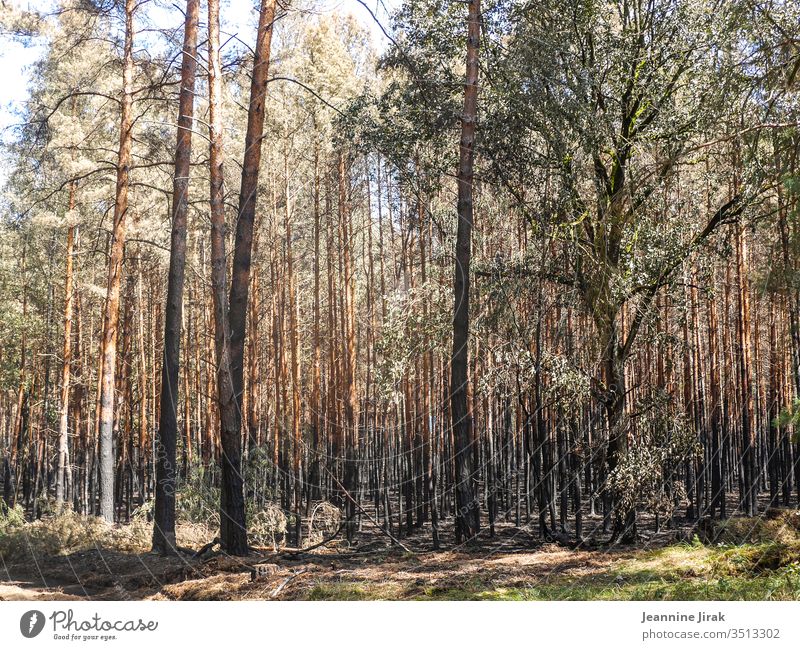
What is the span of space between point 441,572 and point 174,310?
16.8ft

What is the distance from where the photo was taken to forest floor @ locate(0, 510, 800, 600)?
5508mm

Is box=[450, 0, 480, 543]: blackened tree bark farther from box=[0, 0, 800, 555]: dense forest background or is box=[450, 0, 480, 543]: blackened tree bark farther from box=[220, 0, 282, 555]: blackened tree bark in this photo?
box=[220, 0, 282, 555]: blackened tree bark

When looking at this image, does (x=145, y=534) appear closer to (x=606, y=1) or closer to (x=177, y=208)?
(x=177, y=208)

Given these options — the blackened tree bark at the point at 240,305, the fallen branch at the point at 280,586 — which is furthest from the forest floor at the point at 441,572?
the blackened tree bark at the point at 240,305

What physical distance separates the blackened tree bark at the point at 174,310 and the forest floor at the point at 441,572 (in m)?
0.56

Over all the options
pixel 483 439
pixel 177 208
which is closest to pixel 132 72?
pixel 177 208

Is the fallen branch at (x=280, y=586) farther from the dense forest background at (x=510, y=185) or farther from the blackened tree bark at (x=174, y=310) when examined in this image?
the blackened tree bark at (x=174, y=310)

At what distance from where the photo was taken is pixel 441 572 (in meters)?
7.00

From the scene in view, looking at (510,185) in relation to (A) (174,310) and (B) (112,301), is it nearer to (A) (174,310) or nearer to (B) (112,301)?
(A) (174,310)

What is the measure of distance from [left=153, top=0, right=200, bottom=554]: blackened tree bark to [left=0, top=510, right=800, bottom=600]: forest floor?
562 mm

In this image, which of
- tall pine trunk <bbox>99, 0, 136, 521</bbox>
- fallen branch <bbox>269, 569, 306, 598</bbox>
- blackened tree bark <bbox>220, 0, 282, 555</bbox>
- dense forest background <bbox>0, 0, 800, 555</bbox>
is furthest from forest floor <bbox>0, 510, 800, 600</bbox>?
tall pine trunk <bbox>99, 0, 136, 521</bbox>

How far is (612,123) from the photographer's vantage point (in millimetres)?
9102

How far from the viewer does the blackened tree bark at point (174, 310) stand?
369 inches
